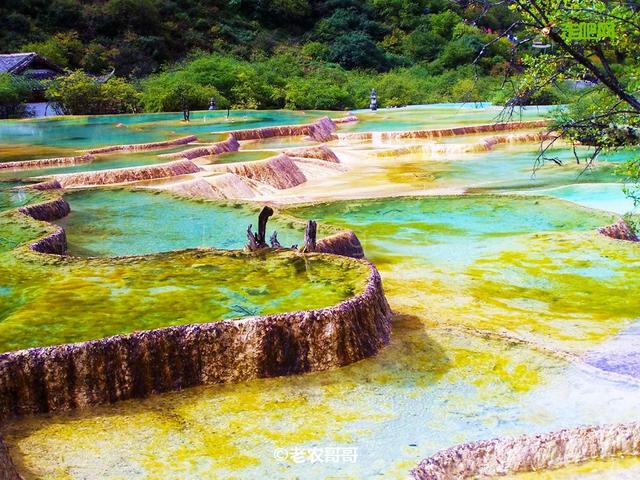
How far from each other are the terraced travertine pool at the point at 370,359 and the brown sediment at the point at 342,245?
0.98ft

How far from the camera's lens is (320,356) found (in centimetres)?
714

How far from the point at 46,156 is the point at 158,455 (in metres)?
15.2

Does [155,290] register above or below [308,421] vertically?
above

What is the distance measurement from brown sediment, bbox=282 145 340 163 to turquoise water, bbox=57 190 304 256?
720 centimetres

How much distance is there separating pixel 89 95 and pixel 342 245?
2458 centimetres

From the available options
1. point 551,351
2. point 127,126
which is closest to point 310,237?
point 551,351

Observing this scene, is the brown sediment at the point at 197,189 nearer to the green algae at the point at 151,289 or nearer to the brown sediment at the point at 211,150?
the brown sediment at the point at 211,150

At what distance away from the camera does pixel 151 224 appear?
12.0 metres

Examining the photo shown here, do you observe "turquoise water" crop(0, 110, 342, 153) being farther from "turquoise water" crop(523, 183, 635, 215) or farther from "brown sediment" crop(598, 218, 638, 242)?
"brown sediment" crop(598, 218, 638, 242)

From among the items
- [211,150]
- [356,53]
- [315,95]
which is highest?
[356,53]

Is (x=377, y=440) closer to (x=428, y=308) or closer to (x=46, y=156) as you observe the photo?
(x=428, y=308)

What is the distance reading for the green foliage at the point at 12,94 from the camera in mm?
A: 31219

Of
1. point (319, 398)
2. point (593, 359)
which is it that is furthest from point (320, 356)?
point (593, 359)

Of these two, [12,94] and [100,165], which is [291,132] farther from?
[12,94]
